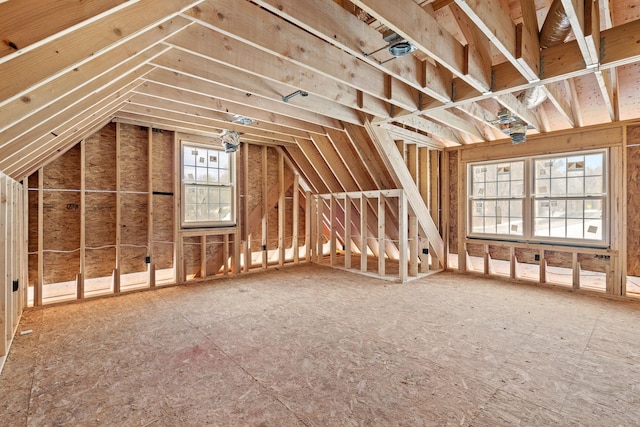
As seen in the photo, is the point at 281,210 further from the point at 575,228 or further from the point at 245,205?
the point at 575,228

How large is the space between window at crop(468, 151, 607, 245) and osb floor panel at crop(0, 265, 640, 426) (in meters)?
1.13

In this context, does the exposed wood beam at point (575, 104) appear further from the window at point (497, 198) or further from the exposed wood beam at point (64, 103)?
the exposed wood beam at point (64, 103)

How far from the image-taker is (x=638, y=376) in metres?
2.16

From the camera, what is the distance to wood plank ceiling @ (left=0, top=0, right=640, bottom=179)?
128 cm

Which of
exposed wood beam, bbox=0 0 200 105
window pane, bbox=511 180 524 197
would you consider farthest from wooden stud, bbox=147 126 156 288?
window pane, bbox=511 180 524 197

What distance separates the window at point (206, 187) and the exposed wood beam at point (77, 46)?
373 cm

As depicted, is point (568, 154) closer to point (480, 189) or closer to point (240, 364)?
point (480, 189)

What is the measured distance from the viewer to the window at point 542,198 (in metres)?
4.29

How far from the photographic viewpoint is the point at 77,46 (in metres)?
1.32

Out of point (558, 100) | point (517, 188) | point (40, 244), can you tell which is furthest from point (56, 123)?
point (517, 188)

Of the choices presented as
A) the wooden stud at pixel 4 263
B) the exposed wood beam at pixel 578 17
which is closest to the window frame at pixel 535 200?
the exposed wood beam at pixel 578 17

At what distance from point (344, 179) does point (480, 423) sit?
4.21 metres

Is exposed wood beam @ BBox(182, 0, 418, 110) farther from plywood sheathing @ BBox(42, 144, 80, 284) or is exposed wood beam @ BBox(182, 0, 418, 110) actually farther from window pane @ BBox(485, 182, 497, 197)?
plywood sheathing @ BBox(42, 144, 80, 284)

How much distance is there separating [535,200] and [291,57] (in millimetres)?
4679
